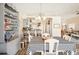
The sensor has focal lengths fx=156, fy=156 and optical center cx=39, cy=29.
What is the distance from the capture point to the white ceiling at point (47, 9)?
2.80 meters

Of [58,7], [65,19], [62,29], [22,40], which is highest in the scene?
[58,7]

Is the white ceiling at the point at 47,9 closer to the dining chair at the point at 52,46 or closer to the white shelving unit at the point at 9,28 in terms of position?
the white shelving unit at the point at 9,28

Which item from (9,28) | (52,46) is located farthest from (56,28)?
(9,28)

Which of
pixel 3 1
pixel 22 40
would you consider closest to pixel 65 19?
pixel 22 40

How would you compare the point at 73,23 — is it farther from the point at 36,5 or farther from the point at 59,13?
the point at 36,5

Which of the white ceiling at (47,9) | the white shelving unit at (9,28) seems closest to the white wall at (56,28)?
the white ceiling at (47,9)

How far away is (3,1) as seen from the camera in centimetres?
275

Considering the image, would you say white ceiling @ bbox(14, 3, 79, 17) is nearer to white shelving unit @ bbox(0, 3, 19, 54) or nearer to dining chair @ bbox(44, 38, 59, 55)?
white shelving unit @ bbox(0, 3, 19, 54)

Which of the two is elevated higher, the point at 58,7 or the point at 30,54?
the point at 58,7

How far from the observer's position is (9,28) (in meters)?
2.80

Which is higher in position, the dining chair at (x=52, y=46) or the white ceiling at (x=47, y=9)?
the white ceiling at (x=47, y=9)

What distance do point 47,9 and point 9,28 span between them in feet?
Result: 2.51

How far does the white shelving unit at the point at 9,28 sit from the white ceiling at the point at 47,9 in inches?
5.8
